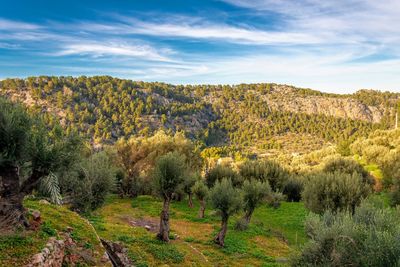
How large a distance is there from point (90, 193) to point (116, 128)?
426 feet

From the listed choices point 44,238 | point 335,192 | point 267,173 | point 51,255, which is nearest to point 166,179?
point 44,238

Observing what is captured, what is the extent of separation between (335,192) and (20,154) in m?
28.7

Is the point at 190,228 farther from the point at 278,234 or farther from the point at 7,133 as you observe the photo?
the point at 7,133

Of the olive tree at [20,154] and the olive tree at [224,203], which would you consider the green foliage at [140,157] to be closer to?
the olive tree at [224,203]

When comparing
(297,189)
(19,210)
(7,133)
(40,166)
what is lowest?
(297,189)

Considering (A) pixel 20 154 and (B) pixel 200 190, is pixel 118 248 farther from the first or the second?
(B) pixel 200 190

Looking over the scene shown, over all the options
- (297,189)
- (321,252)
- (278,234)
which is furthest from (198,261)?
(297,189)

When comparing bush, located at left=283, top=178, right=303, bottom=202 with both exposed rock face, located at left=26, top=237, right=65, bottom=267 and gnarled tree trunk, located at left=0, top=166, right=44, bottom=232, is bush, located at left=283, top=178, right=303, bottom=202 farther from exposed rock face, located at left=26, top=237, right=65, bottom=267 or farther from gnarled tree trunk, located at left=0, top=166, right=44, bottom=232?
gnarled tree trunk, located at left=0, top=166, right=44, bottom=232

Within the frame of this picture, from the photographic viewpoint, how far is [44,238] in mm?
12352

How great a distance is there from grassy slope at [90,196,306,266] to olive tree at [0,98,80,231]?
7251 millimetres

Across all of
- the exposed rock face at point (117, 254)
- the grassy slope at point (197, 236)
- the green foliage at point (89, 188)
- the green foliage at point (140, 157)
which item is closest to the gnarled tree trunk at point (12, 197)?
the exposed rock face at point (117, 254)

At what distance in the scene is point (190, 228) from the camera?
105 feet

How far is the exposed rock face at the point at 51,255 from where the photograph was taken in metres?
10.7

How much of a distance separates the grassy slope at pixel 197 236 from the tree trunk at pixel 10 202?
7.05 m
